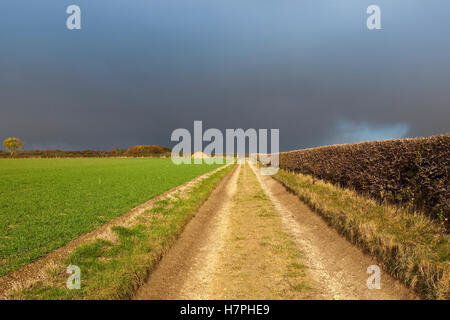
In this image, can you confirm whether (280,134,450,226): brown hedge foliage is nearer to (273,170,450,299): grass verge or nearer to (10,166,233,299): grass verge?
(273,170,450,299): grass verge

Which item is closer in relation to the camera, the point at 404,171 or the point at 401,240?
the point at 401,240

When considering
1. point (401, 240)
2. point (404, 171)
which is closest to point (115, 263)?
point (401, 240)

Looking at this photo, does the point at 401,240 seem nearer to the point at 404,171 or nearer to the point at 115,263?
the point at 404,171

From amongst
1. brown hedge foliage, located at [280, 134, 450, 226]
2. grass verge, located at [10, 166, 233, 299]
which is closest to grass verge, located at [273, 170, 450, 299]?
brown hedge foliage, located at [280, 134, 450, 226]

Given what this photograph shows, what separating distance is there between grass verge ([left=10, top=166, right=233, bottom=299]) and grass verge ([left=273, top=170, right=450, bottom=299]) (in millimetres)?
5598

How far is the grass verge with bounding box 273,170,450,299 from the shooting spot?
162 inches

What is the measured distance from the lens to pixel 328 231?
7.55 meters

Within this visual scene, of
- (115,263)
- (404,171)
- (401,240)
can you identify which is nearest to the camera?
(115,263)

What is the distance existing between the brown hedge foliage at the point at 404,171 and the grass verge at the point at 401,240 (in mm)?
590

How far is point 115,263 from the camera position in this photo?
511 cm

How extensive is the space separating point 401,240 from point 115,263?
7328 mm

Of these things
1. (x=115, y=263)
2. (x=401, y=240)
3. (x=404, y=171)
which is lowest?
(x=115, y=263)

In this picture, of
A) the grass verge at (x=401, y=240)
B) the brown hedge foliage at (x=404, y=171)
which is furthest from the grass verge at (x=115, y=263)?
the brown hedge foliage at (x=404, y=171)
